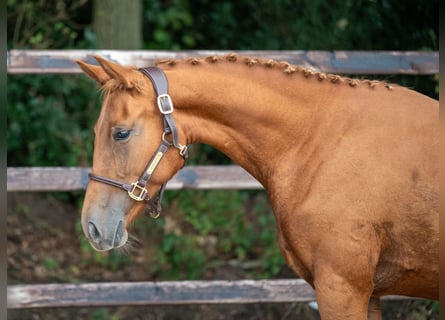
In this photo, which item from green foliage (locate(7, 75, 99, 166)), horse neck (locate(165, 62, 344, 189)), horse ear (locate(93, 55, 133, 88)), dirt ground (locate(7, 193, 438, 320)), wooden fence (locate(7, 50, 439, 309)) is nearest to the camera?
horse ear (locate(93, 55, 133, 88))

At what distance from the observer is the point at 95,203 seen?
335 cm

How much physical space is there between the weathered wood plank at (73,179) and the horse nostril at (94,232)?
162cm

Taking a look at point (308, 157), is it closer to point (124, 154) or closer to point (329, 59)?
point (124, 154)

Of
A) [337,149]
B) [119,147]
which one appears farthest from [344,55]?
[119,147]

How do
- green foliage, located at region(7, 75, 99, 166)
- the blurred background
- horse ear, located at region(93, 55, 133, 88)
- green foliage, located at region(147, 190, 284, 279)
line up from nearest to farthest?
1. horse ear, located at region(93, 55, 133, 88)
2. the blurred background
3. green foliage, located at region(147, 190, 284, 279)
4. green foliage, located at region(7, 75, 99, 166)

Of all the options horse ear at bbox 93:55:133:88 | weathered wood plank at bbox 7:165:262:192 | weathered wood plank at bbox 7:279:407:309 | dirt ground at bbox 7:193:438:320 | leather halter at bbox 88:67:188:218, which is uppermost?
horse ear at bbox 93:55:133:88

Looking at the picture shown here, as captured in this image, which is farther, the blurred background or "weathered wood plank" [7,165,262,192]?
the blurred background

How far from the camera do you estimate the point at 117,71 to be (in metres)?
3.31

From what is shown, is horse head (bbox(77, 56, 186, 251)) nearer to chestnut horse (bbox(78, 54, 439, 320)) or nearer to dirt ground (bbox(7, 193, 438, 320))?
chestnut horse (bbox(78, 54, 439, 320))

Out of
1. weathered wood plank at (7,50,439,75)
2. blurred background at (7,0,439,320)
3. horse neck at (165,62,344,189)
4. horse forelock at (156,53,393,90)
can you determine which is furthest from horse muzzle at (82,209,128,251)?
blurred background at (7,0,439,320)

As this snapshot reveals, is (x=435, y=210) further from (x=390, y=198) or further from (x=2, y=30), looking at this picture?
(x=2, y=30)

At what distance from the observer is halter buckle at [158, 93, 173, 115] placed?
11.0 ft

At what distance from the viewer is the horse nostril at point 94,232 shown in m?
3.34

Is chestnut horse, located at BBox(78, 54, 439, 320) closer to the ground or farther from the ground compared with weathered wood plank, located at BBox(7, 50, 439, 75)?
farther from the ground
